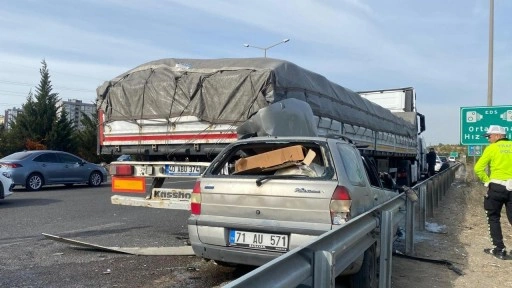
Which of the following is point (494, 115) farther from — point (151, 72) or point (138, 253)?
point (138, 253)

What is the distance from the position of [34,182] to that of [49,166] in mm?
785

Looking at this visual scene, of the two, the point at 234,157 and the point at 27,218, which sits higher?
the point at 234,157

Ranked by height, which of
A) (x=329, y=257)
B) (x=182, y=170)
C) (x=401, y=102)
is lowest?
(x=329, y=257)

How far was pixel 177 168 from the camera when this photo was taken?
699cm

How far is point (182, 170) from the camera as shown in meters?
6.95

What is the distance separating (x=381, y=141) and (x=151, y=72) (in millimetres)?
8397

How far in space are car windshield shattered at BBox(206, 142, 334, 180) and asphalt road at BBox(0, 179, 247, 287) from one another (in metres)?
1.31

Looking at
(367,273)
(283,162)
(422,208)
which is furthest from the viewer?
(422,208)

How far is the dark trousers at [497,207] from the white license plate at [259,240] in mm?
4089

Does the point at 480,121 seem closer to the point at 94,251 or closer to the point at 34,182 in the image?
the point at 94,251

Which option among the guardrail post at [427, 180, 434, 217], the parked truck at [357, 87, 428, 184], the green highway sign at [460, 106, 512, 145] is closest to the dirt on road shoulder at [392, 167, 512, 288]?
the guardrail post at [427, 180, 434, 217]

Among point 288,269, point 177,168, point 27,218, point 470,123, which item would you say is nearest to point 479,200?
point 470,123

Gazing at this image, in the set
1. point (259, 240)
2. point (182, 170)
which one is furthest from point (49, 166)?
point (259, 240)

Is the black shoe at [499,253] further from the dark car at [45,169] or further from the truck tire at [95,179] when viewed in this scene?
the truck tire at [95,179]
